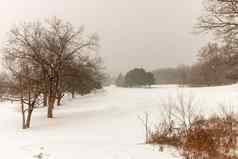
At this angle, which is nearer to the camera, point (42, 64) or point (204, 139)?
point (204, 139)

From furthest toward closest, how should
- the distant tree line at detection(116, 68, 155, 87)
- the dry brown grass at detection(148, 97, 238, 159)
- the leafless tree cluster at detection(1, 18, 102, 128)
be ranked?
the distant tree line at detection(116, 68, 155, 87) → the leafless tree cluster at detection(1, 18, 102, 128) → the dry brown grass at detection(148, 97, 238, 159)

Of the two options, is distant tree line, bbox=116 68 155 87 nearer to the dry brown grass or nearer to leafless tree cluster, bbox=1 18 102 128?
leafless tree cluster, bbox=1 18 102 128

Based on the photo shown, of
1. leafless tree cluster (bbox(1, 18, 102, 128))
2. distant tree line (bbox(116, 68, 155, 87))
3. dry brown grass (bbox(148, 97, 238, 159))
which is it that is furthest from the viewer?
distant tree line (bbox(116, 68, 155, 87))

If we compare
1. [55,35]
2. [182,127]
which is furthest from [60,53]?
[182,127]

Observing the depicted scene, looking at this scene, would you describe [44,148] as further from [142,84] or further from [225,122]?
[142,84]

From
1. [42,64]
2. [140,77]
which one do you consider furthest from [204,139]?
[140,77]

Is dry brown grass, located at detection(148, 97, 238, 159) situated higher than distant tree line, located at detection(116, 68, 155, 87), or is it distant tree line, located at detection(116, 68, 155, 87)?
distant tree line, located at detection(116, 68, 155, 87)

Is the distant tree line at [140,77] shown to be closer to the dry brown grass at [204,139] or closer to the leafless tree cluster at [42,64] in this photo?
the leafless tree cluster at [42,64]

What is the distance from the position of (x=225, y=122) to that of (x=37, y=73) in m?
15.5

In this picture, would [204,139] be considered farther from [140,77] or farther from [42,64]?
[140,77]

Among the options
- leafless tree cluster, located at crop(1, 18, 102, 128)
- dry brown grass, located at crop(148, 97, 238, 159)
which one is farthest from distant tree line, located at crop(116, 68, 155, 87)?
Result: dry brown grass, located at crop(148, 97, 238, 159)

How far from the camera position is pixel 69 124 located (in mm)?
18812

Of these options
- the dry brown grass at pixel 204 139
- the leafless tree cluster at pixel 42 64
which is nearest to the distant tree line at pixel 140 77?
the leafless tree cluster at pixel 42 64

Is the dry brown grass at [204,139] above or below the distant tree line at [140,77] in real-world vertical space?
below
